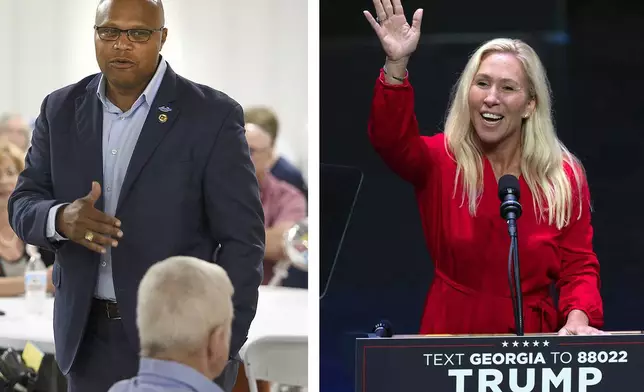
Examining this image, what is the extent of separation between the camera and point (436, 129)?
3547mm

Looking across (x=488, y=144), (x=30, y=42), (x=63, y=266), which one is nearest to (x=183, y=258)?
(x=63, y=266)

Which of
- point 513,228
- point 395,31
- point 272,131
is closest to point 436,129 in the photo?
point 395,31

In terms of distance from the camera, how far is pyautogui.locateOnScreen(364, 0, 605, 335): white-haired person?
3.42 meters

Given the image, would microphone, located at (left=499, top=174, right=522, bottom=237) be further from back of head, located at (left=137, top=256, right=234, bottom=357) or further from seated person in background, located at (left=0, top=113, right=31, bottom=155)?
seated person in background, located at (left=0, top=113, right=31, bottom=155)

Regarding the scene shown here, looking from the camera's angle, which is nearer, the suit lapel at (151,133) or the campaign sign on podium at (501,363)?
the campaign sign on podium at (501,363)

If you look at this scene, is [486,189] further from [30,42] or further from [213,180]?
[30,42]

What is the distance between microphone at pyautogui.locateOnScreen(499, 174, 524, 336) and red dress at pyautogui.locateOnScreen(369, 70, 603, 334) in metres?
0.59

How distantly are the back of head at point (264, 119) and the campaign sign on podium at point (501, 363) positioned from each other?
0.96 meters

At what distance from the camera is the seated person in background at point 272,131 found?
3289 millimetres

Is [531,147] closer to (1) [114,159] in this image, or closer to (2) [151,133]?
(2) [151,133]

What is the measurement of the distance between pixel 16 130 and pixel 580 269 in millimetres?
2072

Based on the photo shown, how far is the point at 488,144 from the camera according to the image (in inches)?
137

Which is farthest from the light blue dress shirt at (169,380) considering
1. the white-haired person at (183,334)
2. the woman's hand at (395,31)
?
the woman's hand at (395,31)

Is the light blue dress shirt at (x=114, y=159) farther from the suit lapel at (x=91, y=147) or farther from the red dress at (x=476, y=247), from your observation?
the red dress at (x=476, y=247)
